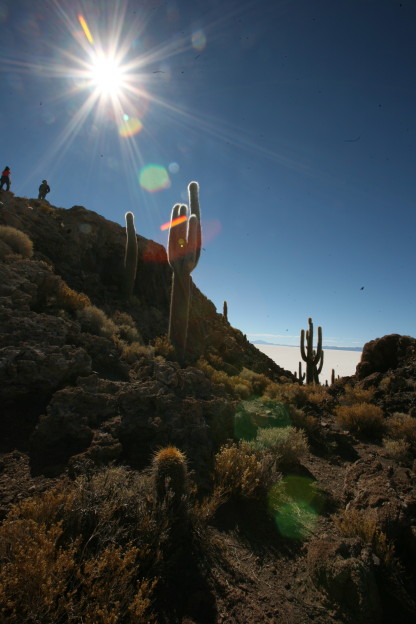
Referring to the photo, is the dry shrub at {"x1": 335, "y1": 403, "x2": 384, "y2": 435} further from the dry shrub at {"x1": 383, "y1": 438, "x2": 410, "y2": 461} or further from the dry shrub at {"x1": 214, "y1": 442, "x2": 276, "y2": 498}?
the dry shrub at {"x1": 214, "y1": 442, "x2": 276, "y2": 498}

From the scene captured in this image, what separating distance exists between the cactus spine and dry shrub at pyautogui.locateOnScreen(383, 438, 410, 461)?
12002 millimetres

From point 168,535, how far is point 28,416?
327 cm

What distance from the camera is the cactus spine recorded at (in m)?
15.7

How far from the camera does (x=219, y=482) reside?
5039 millimetres

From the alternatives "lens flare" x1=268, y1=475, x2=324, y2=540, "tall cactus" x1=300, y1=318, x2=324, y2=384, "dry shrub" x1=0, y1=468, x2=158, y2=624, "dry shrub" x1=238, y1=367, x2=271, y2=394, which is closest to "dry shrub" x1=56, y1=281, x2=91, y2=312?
"dry shrub" x1=0, y1=468, x2=158, y2=624

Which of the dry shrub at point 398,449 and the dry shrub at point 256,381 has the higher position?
the dry shrub at point 256,381

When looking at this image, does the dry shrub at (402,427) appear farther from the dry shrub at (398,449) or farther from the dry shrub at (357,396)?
the dry shrub at (357,396)

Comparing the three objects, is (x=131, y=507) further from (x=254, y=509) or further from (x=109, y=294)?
(x=109, y=294)

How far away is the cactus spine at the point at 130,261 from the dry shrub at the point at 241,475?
11.4m

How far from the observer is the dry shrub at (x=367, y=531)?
3947 mm

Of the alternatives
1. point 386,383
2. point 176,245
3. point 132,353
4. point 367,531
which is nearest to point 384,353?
point 386,383

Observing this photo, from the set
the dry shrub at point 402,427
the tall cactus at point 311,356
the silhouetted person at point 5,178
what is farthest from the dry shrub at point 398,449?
the silhouetted person at point 5,178

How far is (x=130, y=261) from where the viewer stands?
16.0 m

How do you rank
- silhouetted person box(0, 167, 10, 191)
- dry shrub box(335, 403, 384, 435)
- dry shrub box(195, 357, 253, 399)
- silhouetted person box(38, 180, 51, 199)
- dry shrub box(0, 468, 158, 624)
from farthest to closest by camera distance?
1. silhouetted person box(38, 180, 51, 199)
2. silhouetted person box(0, 167, 10, 191)
3. dry shrub box(195, 357, 253, 399)
4. dry shrub box(335, 403, 384, 435)
5. dry shrub box(0, 468, 158, 624)
